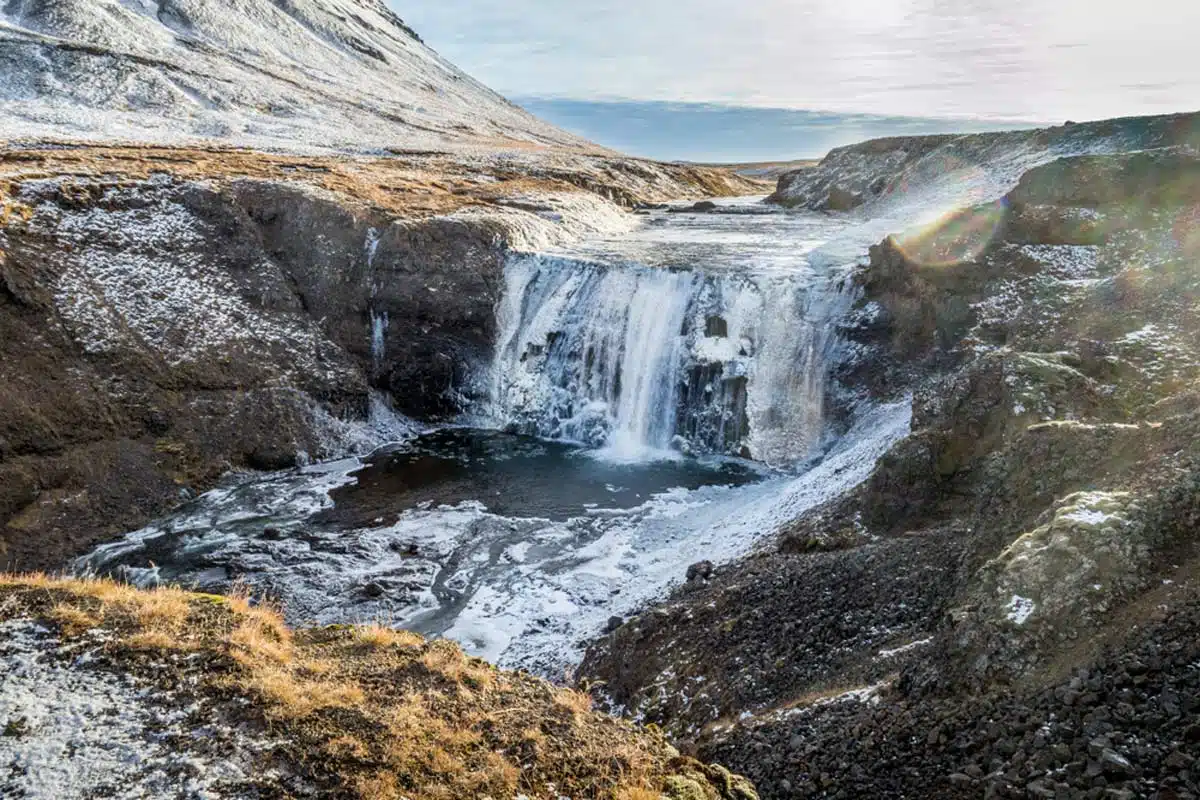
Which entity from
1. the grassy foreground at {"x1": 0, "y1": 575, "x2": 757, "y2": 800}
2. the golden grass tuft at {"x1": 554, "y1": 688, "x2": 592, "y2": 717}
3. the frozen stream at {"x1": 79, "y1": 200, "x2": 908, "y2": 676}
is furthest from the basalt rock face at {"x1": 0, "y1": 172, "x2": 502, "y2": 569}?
the golden grass tuft at {"x1": 554, "y1": 688, "x2": 592, "y2": 717}

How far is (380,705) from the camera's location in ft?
27.7

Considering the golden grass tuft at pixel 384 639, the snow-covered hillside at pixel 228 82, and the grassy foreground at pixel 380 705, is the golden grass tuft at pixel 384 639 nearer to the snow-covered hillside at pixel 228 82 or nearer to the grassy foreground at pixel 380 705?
the grassy foreground at pixel 380 705

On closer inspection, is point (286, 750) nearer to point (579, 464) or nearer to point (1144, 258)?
point (579, 464)

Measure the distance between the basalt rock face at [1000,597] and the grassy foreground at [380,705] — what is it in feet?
5.56

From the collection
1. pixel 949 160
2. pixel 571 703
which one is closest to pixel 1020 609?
pixel 571 703

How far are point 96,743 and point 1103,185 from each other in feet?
88.2

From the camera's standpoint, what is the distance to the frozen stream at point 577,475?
17.9 m

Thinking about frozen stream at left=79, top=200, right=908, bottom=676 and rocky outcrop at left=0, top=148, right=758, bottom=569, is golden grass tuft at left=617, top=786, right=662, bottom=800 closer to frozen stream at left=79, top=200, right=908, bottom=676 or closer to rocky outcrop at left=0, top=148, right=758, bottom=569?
frozen stream at left=79, top=200, right=908, bottom=676

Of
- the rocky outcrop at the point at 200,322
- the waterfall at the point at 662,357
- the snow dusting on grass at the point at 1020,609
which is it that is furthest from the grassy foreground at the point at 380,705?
the waterfall at the point at 662,357

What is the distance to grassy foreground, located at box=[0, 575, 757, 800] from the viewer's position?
7512mm

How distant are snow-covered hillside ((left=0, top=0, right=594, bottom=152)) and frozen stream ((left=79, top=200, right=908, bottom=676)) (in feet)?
110

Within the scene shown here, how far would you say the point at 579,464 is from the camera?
25391 millimetres

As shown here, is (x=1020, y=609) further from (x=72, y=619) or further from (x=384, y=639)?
(x=72, y=619)

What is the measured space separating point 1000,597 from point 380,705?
661 cm
